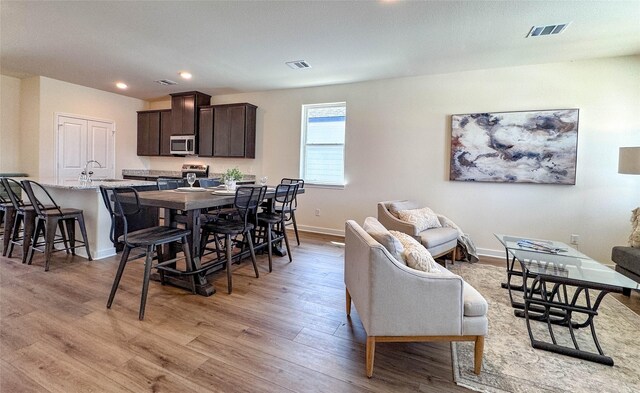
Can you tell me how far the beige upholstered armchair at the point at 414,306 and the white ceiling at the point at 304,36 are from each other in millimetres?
2341

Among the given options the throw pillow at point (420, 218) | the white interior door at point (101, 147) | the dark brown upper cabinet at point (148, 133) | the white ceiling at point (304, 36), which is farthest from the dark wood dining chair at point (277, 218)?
the white interior door at point (101, 147)

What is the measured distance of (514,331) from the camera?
221 cm

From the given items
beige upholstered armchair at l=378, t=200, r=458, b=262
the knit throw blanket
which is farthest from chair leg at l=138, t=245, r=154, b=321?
the knit throw blanket

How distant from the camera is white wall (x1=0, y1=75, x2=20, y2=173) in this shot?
17.2ft

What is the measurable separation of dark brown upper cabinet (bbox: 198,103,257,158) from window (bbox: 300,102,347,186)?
1.06 meters

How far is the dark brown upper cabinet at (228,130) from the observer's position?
560 centimetres

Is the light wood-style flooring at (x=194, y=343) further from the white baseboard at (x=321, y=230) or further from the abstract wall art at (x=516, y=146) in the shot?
the white baseboard at (x=321, y=230)

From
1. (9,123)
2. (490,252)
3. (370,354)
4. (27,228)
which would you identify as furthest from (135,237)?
(9,123)

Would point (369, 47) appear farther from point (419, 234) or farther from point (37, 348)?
point (37, 348)

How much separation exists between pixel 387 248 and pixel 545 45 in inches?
133

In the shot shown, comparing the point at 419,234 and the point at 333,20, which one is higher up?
the point at 333,20

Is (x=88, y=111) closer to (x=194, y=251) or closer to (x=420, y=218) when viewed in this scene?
(x=194, y=251)

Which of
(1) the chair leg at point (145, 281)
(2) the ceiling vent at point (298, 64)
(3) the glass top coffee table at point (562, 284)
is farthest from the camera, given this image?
(2) the ceiling vent at point (298, 64)

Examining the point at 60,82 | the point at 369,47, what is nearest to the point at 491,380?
the point at 369,47
